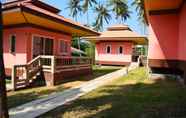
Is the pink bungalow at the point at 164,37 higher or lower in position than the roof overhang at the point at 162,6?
lower

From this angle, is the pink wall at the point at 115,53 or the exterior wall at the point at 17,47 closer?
the exterior wall at the point at 17,47

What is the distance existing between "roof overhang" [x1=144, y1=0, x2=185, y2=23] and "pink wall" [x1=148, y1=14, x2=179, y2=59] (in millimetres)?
267

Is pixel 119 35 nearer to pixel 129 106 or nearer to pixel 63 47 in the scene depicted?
pixel 63 47

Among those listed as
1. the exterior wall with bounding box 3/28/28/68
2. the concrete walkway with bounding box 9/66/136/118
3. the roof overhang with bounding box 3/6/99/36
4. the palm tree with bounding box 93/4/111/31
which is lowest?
the concrete walkway with bounding box 9/66/136/118

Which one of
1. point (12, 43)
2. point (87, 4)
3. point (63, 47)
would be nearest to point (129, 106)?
point (12, 43)

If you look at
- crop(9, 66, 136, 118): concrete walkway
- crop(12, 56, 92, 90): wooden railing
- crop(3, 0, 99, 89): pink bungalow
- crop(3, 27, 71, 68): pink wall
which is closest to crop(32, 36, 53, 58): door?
crop(3, 0, 99, 89): pink bungalow

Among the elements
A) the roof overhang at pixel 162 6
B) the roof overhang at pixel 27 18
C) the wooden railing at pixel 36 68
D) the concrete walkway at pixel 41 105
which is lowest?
the concrete walkway at pixel 41 105

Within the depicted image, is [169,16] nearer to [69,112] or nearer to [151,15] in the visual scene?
[151,15]

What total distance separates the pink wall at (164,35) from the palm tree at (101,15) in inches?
1520

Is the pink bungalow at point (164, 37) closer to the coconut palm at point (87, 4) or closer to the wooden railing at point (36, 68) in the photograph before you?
the wooden railing at point (36, 68)

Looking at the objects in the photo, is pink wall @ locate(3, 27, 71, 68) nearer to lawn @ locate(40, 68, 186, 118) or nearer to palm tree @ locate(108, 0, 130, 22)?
lawn @ locate(40, 68, 186, 118)

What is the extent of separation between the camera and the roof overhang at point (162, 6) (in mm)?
11852

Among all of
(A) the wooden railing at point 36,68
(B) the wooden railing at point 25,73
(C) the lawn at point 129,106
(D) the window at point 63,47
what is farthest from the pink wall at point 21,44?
(C) the lawn at point 129,106

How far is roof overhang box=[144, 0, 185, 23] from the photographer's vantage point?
38.9 ft
